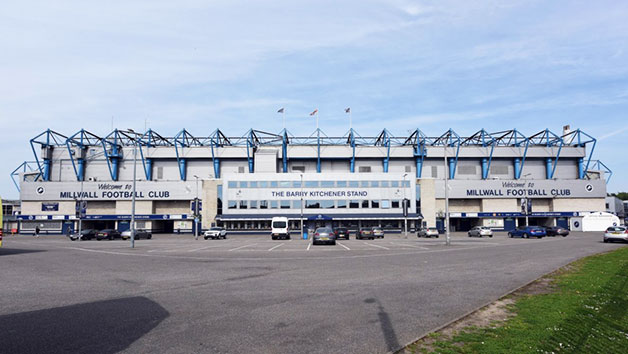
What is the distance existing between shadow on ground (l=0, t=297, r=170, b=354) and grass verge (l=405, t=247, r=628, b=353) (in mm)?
4518

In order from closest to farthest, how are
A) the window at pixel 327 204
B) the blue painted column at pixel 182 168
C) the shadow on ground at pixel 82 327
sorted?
1. the shadow on ground at pixel 82 327
2. the window at pixel 327 204
3. the blue painted column at pixel 182 168

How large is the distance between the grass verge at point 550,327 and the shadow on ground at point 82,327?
14.8 feet

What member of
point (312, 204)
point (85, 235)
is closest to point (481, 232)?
point (312, 204)

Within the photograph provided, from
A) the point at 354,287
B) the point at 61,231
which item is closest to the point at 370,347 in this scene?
the point at 354,287

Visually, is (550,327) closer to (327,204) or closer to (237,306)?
(237,306)

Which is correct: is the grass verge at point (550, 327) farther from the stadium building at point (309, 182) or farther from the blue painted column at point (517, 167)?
the blue painted column at point (517, 167)

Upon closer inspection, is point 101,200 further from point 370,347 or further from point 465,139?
point 370,347

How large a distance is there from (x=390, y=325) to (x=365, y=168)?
249ft

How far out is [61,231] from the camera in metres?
75.1

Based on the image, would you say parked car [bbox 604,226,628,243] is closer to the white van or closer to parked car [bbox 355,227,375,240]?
parked car [bbox 355,227,375,240]

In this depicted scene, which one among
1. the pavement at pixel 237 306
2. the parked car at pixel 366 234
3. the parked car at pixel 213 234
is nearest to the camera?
Result: the pavement at pixel 237 306

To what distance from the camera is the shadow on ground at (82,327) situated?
6.02 m

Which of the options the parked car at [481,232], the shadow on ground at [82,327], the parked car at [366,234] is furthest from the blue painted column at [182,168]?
the shadow on ground at [82,327]

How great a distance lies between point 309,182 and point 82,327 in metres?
63.3
